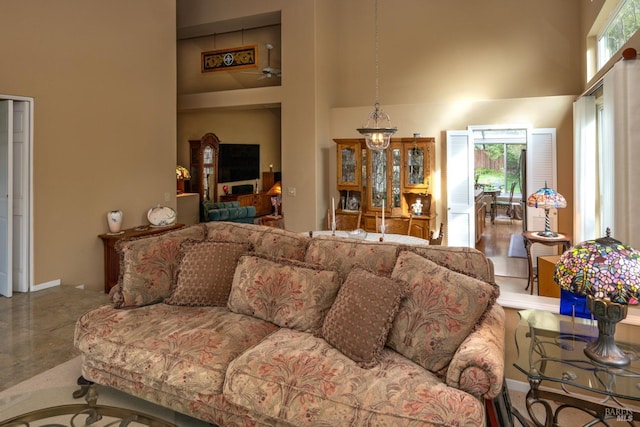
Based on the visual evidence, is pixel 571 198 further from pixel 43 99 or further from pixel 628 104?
pixel 43 99

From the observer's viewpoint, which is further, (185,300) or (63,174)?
(63,174)

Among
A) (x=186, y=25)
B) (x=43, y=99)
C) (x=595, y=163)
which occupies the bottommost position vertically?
(x=595, y=163)

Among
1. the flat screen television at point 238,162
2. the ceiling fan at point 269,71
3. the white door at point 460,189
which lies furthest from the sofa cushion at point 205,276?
the flat screen television at point 238,162

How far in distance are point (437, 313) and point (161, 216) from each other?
14.7 ft

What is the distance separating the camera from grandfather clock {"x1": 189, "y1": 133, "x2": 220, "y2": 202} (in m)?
9.87

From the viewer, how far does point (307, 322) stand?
2.39 metres

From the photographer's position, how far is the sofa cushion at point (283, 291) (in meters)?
2.41

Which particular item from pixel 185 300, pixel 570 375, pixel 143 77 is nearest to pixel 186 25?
pixel 143 77

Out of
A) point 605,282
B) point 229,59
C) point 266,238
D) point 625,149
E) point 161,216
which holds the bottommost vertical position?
point 605,282

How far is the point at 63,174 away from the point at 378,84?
16.2 ft

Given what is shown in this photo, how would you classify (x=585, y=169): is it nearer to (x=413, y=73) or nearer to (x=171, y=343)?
(x=413, y=73)

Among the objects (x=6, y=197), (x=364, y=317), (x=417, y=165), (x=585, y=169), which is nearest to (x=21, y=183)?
(x=6, y=197)

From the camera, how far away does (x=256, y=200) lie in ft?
38.3

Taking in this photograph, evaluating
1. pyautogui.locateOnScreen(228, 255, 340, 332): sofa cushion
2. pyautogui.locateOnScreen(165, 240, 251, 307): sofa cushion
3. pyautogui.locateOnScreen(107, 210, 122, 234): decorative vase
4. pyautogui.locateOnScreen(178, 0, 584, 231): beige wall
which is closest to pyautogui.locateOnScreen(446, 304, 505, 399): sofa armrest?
pyautogui.locateOnScreen(228, 255, 340, 332): sofa cushion
